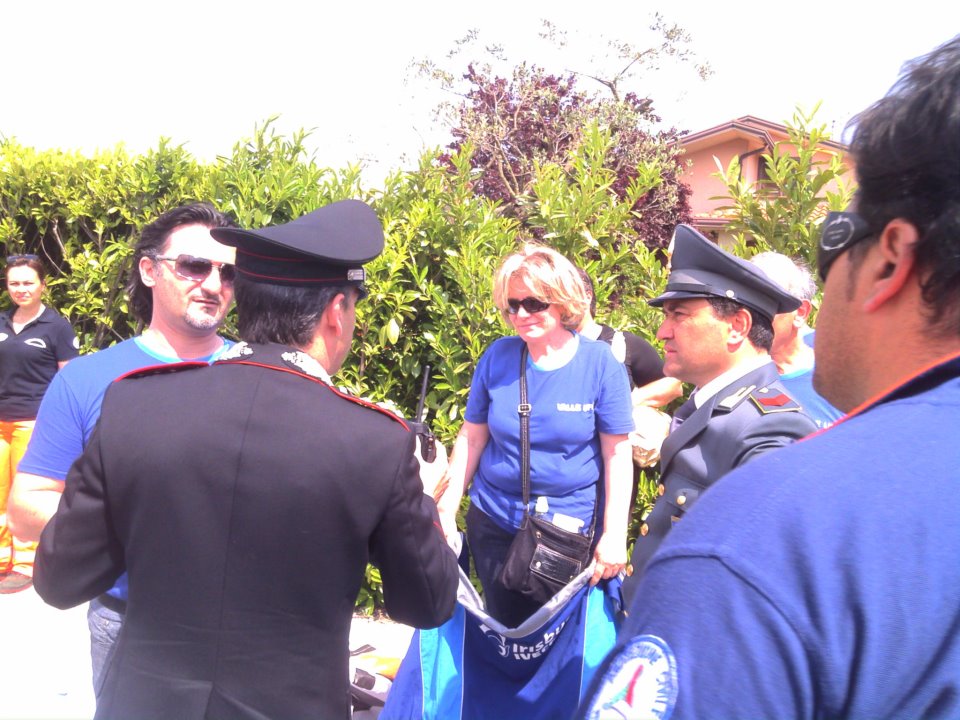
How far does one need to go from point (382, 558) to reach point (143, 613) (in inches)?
20.6

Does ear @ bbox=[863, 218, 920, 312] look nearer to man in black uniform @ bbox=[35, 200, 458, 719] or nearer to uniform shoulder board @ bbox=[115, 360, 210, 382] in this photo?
man in black uniform @ bbox=[35, 200, 458, 719]

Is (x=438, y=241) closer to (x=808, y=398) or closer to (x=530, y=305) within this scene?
(x=530, y=305)

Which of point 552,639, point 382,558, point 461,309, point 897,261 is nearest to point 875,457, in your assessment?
point 897,261

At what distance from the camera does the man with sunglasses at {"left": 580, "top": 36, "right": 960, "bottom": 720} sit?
648 mm

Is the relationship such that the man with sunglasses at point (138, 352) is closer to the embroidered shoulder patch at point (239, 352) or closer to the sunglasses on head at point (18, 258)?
the embroidered shoulder patch at point (239, 352)

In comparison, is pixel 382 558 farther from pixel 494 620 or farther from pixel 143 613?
pixel 494 620

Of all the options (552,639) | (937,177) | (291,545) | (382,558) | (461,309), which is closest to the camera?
(937,177)

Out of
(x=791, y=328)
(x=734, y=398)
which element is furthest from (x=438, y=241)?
(x=734, y=398)

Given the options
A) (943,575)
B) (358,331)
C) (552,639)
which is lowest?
(552,639)

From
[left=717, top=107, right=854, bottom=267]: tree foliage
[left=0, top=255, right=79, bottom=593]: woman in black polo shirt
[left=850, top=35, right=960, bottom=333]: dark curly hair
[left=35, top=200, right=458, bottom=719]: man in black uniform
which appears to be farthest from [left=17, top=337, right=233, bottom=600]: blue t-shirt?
[left=0, top=255, right=79, bottom=593]: woman in black polo shirt

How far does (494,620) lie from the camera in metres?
3.06

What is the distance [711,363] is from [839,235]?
62.0 inches

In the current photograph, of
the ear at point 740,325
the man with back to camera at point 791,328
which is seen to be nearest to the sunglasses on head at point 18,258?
the man with back to camera at point 791,328

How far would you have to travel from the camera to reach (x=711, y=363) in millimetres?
2445
